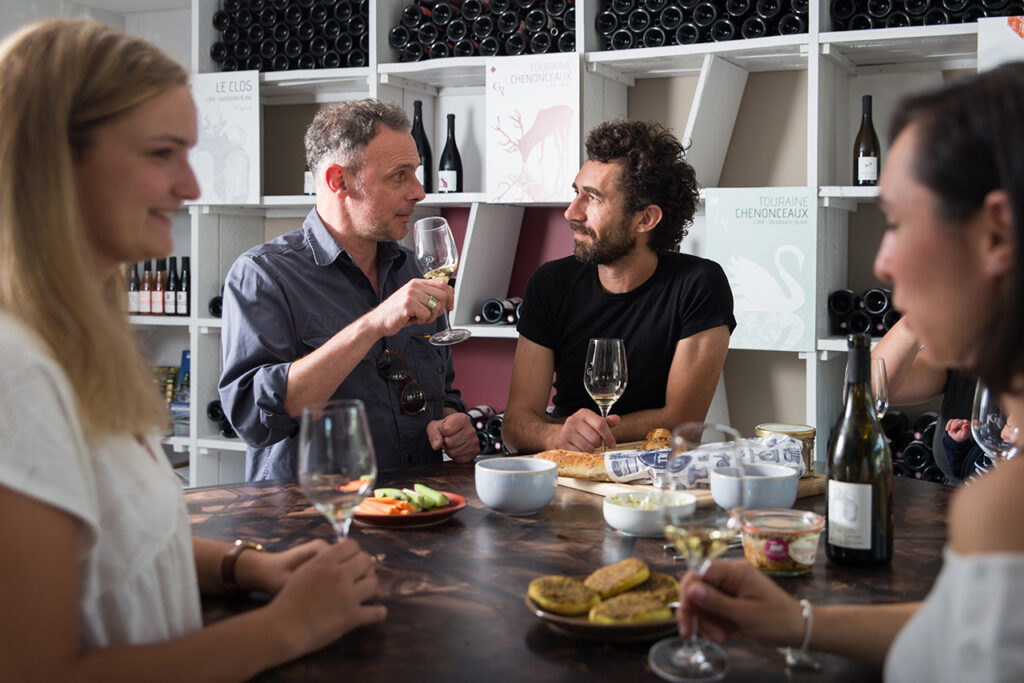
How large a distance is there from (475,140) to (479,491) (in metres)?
2.83

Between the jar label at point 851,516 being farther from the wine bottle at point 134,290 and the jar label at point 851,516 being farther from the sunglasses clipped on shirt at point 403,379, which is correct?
the wine bottle at point 134,290

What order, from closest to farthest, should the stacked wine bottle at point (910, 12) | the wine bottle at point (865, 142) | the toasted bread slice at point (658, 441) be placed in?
the toasted bread slice at point (658, 441)
the stacked wine bottle at point (910, 12)
the wine bottle at point (865, 142)

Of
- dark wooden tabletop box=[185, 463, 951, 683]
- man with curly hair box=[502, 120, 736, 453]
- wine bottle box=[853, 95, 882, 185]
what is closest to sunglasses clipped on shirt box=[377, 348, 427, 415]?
man with curly hair box=[502, 120, 736, 453]

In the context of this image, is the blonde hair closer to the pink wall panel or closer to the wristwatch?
the wristwatch

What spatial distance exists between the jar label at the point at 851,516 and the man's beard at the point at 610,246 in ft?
4.93

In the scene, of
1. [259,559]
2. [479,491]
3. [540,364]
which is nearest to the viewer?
[259,559]

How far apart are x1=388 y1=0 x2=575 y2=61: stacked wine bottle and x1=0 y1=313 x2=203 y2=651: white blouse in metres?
2.98

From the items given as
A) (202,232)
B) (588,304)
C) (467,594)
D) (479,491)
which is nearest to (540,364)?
(588,304)

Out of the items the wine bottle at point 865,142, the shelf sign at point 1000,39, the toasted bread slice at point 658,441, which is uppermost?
the shelf sign at point 1000,39

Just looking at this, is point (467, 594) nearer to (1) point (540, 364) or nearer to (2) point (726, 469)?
(2) point (726, 469)

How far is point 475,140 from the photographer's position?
4.23m

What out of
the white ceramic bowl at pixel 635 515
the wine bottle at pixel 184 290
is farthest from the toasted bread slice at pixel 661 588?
the wine bottle at pixel 184 290

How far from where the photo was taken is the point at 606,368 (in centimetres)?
210

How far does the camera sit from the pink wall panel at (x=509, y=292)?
Answer: 4152 mm
